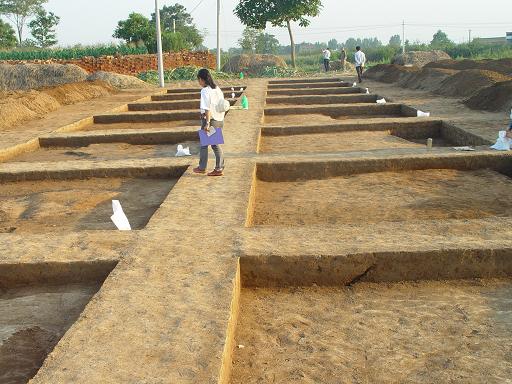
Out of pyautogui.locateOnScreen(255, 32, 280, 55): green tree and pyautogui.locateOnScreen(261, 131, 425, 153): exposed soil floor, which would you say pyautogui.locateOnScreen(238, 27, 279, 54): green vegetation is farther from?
pyautogui.locateOnScreen(261, 131, 425, 153): exposed soil floor

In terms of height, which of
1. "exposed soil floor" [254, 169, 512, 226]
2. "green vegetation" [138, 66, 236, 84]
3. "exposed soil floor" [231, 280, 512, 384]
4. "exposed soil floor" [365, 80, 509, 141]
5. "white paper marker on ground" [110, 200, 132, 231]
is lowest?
"exposed soil floor" [231, 280, 512, 384]

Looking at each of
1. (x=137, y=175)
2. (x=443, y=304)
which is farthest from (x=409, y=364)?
(x=137, y=175)

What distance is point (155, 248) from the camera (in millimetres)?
3971

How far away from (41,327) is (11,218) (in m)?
2.58

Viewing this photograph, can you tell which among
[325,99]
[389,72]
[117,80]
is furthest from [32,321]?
[389,72]

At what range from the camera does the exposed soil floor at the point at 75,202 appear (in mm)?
5195

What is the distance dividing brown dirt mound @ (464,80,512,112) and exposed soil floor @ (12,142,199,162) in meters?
6.94

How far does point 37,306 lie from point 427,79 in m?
17.3

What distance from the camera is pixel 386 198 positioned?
5.82 meters

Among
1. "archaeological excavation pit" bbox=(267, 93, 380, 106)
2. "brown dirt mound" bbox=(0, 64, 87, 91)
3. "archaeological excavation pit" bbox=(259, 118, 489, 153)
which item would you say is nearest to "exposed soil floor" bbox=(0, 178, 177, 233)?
"archaeological excavation pit" bbox=(259, 118, 489, 153)

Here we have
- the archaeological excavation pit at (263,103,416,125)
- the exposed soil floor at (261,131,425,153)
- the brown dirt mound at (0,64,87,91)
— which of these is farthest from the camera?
the brown dirt mound at (0,64,87,91)

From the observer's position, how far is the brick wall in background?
24406 millimetres

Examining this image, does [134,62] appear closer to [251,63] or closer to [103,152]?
[251,63]

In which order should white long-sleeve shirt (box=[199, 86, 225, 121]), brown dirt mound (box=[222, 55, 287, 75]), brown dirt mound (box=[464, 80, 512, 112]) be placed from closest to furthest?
white long-sleeve shirt (box=[199, 86, 225, 121]) → brown dirt mound (box=[464, 80, 512, 112]) → brown dirt mound (box=[222, 55, 287, 75])
